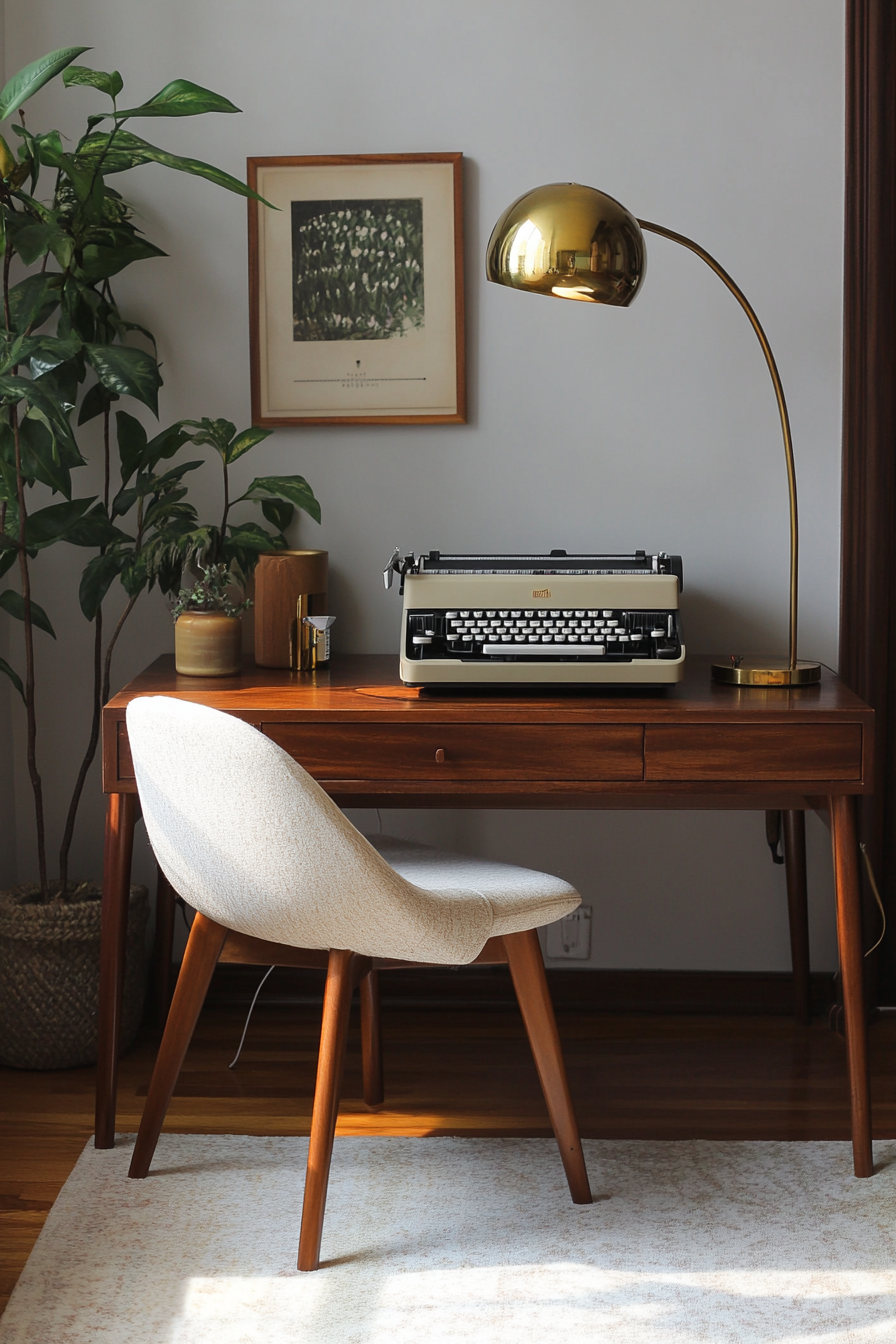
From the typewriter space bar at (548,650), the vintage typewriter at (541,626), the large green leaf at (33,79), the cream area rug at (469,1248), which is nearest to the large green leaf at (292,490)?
the vintage typewriter at (541,626)

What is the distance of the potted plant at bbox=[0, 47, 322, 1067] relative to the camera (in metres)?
1.92

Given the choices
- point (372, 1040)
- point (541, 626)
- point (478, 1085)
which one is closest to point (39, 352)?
point (541, 626)

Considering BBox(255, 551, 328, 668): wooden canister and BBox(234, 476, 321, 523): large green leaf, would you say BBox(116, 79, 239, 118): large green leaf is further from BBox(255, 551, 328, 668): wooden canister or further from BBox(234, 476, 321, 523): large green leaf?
BBox(255, 551, 328, 668): wooden canister

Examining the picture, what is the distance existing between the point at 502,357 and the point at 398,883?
121 centimetres

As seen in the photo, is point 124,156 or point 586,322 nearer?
point 124,156

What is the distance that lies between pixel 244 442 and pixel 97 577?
0.35 meters

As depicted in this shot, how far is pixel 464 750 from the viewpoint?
73.4 inches

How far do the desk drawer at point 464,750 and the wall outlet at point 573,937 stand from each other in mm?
707

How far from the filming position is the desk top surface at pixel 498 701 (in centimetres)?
183

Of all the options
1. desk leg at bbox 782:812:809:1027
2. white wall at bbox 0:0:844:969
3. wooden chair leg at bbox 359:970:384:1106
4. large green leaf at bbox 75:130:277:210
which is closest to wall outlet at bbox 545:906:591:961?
white wall at bbox 0:0:844:969

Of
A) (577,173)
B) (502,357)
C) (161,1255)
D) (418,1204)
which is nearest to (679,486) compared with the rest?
(502,357)

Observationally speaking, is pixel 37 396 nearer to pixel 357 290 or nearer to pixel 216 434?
pixel 216 434

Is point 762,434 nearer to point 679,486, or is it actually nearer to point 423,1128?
point 679,486

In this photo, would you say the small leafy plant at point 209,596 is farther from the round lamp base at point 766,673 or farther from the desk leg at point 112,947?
the round lamp base at point 766,673
